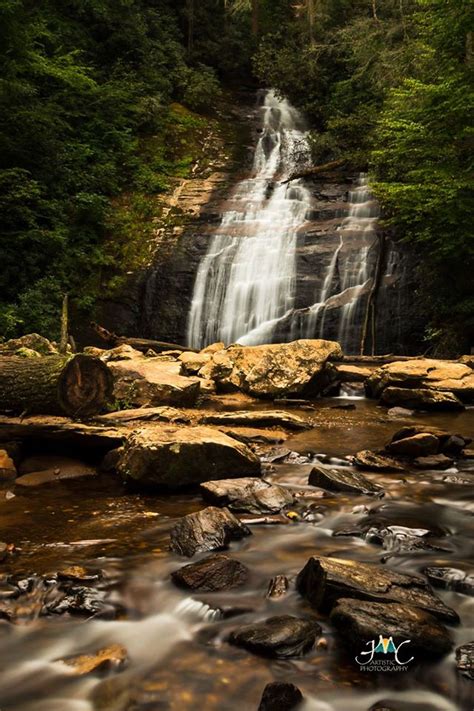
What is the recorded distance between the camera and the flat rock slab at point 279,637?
2.58 m

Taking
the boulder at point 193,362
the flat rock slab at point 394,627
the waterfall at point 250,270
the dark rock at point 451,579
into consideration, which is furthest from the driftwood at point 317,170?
the flat rock slab at point 394,627

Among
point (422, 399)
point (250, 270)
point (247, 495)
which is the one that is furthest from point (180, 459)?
point (250, 270)

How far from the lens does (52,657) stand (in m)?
2.62

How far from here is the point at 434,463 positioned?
574 centimetres

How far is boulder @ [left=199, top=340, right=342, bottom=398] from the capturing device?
9711 mm

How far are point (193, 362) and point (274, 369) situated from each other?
185cm

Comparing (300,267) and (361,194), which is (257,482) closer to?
(300,267)

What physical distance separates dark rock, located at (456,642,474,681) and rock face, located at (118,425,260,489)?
284 cm

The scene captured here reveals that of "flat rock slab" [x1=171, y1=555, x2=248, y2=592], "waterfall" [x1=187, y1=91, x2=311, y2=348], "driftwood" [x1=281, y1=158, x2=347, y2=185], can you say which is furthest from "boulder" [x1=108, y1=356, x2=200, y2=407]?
"driftwood" [x1=281, y1=158, x2=347, y2=185]

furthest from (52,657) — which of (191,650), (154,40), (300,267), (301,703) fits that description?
(154,40)

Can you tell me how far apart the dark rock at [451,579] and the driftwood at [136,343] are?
1068cm

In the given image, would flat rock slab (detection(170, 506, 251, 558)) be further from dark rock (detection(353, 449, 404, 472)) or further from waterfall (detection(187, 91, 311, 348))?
waterfall (detection(187, 91, 311, 348))

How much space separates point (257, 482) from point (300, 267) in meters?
11.2

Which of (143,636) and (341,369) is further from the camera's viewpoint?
(341,369)
